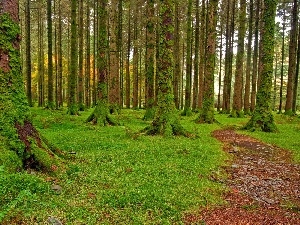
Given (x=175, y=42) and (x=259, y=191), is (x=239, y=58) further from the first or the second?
(x=259, y=191)

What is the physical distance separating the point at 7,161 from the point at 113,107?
1951 cm

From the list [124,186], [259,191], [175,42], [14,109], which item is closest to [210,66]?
[175,42]

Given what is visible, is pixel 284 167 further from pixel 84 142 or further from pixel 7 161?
pixel 7 161

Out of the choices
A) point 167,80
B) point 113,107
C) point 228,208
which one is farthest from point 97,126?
point 228,208

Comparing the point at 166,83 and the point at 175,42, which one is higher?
the point at 175,42

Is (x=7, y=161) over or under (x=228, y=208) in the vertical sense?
over

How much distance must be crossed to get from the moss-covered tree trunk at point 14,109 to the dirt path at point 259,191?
12.3 ft

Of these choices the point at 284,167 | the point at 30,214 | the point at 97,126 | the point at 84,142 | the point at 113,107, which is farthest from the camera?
the point at 113,107

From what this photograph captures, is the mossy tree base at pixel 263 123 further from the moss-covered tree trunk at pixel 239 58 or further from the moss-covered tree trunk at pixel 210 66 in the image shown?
the moss-covered tree trunk at pixel 239 58

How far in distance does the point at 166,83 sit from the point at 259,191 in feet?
26.1

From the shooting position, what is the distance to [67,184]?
657 centimetres

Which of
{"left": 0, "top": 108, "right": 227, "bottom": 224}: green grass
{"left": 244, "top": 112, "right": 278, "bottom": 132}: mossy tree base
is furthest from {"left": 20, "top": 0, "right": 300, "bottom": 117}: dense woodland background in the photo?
{"left": 0, "top": 108, "right": 227, "bottom": 224}: green grass

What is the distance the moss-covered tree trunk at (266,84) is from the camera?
58.9 ft

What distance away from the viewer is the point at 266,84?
1814cm
